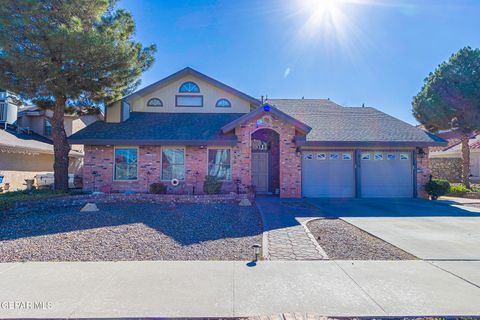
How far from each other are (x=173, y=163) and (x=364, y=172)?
9.13m

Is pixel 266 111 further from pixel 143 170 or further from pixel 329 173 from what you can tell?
pixel 143 170

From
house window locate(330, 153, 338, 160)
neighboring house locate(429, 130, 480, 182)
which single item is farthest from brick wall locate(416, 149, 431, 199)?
neighboring house locate(429, 130, 480, 182)

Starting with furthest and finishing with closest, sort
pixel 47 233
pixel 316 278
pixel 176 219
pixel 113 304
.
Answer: pixel 176 219, pixel 47 233, pixel 316 278, pixel 113 304

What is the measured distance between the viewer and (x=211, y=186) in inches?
475

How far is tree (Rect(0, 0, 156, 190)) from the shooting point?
10156 millimetres

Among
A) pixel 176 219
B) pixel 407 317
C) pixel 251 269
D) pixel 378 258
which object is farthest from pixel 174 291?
pixel 176 219

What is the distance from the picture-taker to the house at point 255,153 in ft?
42.1

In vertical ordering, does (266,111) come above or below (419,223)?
above

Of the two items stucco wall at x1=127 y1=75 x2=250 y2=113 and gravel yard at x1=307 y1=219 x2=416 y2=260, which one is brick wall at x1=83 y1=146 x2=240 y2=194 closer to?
stucco wall at x1=127 y1=75 x2=250 y2=113

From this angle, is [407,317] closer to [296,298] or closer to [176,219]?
[296,298]

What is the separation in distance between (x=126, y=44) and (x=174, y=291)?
1084 cm

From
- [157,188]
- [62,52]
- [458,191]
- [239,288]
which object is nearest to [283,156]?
[157,188]

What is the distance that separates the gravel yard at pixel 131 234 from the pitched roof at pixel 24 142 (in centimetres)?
796

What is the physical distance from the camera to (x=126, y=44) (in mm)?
11633
